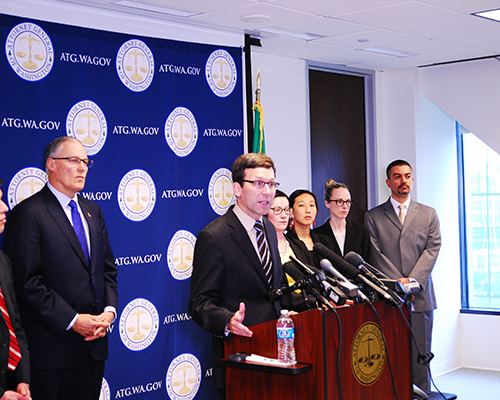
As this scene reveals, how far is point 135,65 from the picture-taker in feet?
15.2

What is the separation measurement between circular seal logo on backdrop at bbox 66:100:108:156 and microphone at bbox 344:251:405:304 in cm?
212

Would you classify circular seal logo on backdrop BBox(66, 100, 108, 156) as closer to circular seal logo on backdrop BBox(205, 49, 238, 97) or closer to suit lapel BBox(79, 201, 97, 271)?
suit lapel BBox(79, 201, 97, 271)

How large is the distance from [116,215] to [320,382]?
7.50 feet

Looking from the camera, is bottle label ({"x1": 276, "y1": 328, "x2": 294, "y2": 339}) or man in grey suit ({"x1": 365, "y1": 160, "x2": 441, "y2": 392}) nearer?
bottle label ({"x1": 276, "y1": 328, "x2": 294, "y2": 339})

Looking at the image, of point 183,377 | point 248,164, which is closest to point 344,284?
point 248,164

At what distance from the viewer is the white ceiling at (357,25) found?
14.5ft

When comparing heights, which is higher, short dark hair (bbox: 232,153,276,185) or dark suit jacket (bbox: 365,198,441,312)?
short dark hair (bbox: 232,153,276,185)

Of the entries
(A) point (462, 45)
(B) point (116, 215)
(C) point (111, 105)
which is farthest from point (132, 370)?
(A) point (462, 45)

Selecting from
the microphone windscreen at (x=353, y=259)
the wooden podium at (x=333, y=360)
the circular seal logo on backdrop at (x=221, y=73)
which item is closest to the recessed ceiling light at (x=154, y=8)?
the circular seal logo on backdrop at (x=221, y=73)

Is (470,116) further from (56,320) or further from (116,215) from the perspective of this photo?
(56,320)

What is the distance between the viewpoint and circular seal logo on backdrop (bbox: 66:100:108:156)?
4.24 m

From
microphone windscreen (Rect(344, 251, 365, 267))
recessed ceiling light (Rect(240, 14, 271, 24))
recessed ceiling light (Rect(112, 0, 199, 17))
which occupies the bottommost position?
microphone windscreen (Rect(344, 251, 365, 267))

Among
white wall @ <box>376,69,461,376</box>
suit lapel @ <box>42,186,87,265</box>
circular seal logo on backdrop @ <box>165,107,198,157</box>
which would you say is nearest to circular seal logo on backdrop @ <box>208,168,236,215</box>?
circular seal logo on backdrop @ <box>165,107,198,157</box>

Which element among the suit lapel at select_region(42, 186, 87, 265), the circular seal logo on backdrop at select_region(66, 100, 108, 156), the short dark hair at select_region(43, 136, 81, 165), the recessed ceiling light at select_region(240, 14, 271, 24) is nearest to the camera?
the suit lapel at select_region(42, 186, 87, 265)
